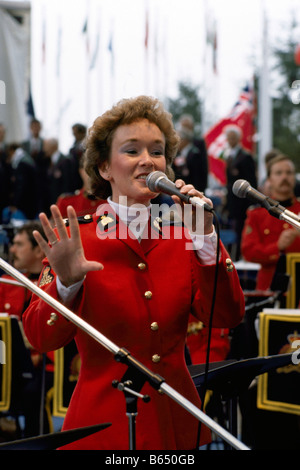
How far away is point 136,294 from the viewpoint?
6.95 feet

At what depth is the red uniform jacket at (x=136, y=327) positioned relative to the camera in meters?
2.04

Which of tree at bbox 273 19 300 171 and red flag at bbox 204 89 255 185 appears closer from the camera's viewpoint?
red flag at bbox 204 89 255 185

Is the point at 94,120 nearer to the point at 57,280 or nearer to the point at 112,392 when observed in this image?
the point at 57,280

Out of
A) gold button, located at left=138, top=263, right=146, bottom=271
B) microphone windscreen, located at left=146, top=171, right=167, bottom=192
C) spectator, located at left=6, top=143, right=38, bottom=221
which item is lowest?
gold button, located at left=138, top=263, right=146, bottom=271

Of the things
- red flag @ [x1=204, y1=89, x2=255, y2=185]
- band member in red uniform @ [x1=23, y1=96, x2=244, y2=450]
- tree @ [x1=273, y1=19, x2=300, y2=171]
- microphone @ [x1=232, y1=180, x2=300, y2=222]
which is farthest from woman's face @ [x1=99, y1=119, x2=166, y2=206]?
tree @ [x1=273, y1=19, x2=300, y2=171]

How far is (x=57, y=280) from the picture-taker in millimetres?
1905

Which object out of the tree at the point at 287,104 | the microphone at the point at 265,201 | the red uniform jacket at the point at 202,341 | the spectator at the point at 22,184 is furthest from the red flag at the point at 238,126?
the tree at the point at 287,104

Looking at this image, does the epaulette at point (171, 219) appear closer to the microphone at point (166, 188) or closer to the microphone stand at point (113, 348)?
the microphone at point (166, 188)

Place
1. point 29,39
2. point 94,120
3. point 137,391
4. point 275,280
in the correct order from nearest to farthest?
point 137,391 → point 94,120 → point 275,280 → point 29,39

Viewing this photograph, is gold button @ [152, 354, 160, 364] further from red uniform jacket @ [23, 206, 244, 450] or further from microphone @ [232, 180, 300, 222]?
microphone @ [232, 180, 300, 222]

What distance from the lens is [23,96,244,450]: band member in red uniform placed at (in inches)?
80.3

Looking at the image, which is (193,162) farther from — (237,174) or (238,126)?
(238,126)
